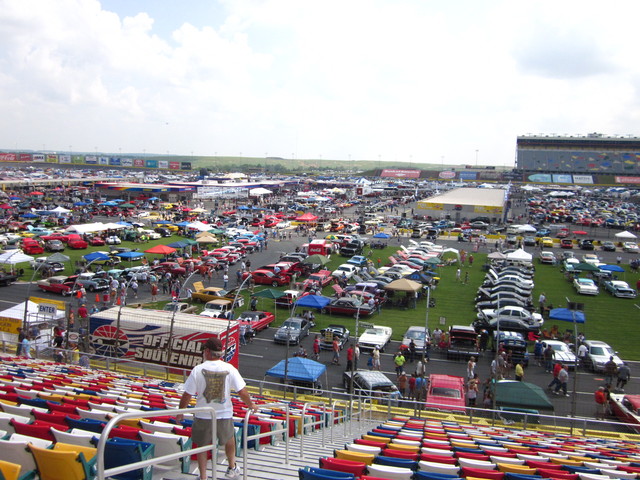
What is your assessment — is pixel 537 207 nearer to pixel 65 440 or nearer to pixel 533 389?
pixel 533 389

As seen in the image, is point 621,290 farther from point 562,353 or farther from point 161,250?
point 161,250

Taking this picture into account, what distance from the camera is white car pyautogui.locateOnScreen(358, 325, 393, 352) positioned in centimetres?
2097

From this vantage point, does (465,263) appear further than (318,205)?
No

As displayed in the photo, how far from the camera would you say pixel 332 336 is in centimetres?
2106

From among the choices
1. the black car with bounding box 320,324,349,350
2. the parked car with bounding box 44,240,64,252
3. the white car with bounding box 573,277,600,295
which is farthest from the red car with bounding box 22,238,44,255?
the white car with bounding box 573,277,600,295

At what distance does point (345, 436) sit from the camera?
32.6 feet

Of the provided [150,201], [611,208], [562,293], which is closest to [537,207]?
[611,208]

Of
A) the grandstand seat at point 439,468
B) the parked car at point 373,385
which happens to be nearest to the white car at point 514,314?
the parked car at point 373,385

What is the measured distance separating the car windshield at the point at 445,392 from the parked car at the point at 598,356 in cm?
725

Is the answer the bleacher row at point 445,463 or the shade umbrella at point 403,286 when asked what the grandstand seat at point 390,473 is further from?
the shade umbrella at point 403,286

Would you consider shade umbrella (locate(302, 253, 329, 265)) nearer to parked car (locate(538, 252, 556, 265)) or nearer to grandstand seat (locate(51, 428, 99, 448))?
parked car (locate(538, 252, 556, 265))

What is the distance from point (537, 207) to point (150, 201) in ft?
205

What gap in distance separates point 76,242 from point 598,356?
37909 millimetres

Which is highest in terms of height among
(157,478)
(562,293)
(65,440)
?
(65,440)
